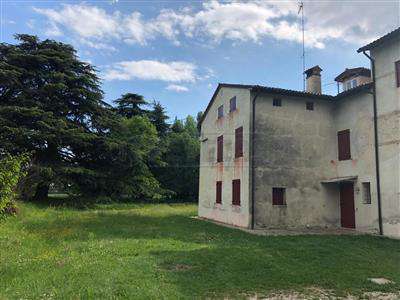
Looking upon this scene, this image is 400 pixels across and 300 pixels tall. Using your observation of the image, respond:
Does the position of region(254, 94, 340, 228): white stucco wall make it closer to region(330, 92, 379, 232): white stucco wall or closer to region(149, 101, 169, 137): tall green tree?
region(330, 92, 379, 232): white stucco wall

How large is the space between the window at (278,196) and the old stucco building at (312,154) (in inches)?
2.0

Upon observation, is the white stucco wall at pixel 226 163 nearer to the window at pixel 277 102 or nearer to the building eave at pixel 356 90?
the window at pixel 277 102

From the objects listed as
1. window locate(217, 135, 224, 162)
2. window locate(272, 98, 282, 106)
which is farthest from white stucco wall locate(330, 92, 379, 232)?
window locate(217, 135, 224, 162)

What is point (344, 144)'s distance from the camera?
63.1ft

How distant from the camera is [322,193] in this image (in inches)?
769

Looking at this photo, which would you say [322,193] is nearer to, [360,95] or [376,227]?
[376,227]

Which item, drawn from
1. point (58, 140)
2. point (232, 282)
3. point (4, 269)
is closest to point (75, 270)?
point (4, 269)

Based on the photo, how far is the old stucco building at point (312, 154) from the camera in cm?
1653

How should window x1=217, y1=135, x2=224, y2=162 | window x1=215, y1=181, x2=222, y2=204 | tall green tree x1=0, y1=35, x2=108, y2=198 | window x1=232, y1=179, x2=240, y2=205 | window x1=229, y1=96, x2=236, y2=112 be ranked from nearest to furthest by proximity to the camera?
window x1=232, y1=179, x2=240, y2=205 < window x1=229, y1=96, x2=236, y2=112 < window x1=215, y1=181, x2=222, y2=204 < window x1=217, y1=135, x2=224, y2=162 < tall green tree x1=0, y1=35, x2=108, y2=198

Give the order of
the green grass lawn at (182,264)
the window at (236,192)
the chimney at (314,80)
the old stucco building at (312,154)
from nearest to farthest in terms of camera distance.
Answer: the green grass lawn at (182,264) → the old stucco building at (312,154) → the window at (236,192) → the chimney at (314,80)

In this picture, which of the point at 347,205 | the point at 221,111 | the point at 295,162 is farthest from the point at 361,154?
the point at 221,111

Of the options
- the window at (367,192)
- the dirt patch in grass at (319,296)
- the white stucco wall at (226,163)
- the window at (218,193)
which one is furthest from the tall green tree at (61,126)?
the dirt patch in grass at (319,296)

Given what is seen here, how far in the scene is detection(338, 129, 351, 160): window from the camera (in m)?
18.9

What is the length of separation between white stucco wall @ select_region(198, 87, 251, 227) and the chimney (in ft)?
16.4
